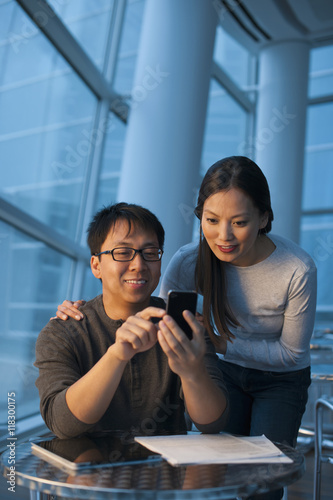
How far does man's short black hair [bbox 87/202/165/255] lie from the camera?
59.7 inches

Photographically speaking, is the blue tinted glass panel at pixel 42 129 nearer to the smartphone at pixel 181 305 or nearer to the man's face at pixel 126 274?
the man's face at pixel 126 274

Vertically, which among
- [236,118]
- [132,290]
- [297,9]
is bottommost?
[132,290]

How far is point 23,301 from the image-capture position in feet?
12.0

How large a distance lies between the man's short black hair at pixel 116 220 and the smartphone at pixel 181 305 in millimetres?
352

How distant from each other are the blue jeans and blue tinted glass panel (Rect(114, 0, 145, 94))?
3238 millimetres

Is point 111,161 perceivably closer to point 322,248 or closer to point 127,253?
point 127,253

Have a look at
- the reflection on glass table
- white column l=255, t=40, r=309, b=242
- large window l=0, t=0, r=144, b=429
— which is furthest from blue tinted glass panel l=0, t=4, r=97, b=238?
white column l=255, t=40, r=309, b=242

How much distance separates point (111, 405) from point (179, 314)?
39 centimetres

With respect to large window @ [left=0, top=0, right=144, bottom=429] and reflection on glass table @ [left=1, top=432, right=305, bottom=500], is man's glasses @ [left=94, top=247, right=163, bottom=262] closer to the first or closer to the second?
reflection on glass table @ [left=1, top=432, right=305, bottom=500]

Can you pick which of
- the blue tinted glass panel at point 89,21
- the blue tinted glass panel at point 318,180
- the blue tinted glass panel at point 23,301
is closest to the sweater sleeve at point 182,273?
the blue tinted glass panel at point 23,301

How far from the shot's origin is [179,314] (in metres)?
1.20

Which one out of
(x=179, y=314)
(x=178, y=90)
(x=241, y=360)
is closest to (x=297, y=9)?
(x=178, y=90)

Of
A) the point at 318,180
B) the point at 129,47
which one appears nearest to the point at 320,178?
the point at 318,180

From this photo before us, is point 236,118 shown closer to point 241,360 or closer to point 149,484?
point 241,360
